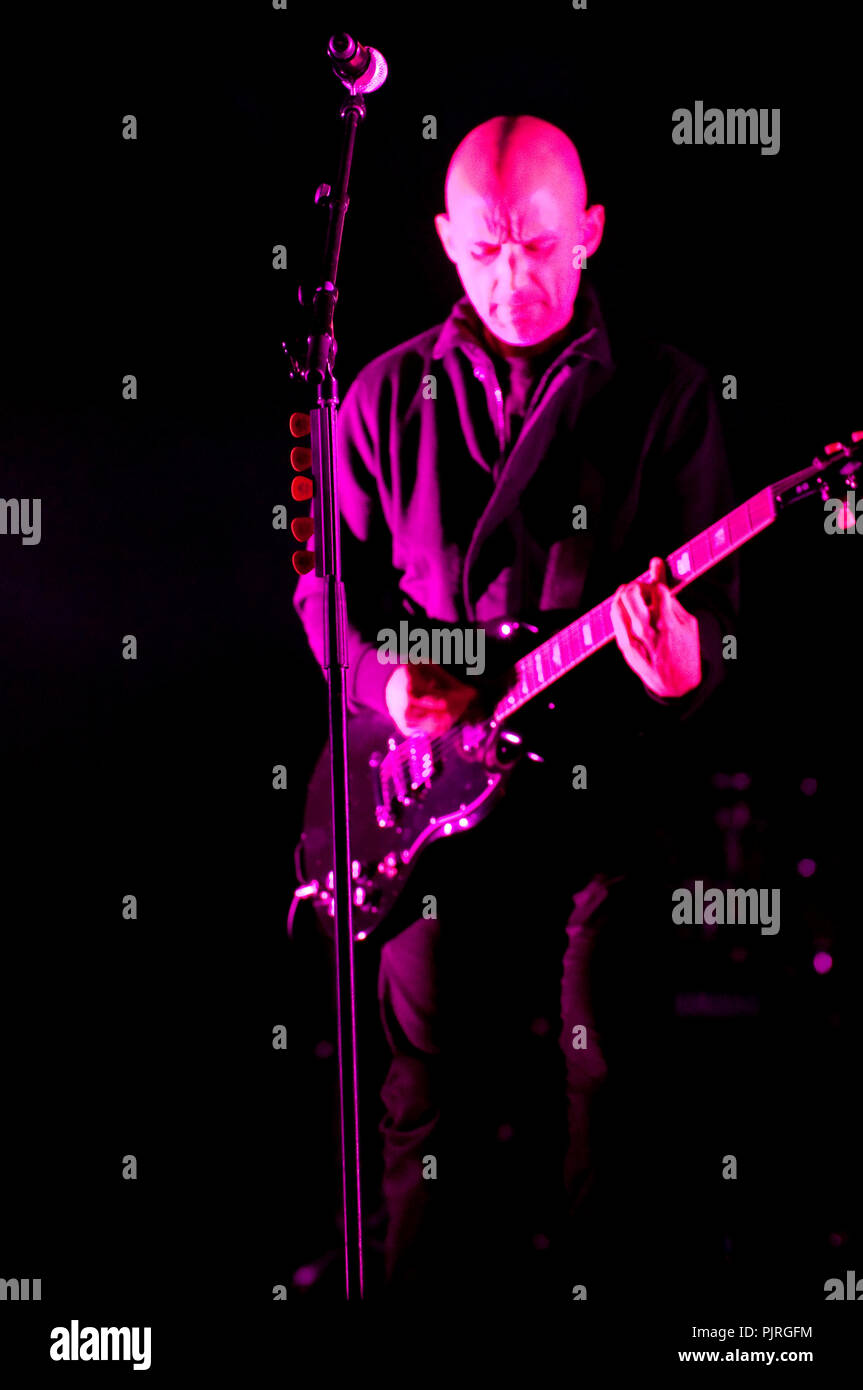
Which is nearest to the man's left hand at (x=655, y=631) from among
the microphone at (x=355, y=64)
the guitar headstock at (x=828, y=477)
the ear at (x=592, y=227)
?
the guitar headstock at (x=828, y=477)

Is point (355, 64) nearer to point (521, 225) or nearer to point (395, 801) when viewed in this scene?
point (521, 225)

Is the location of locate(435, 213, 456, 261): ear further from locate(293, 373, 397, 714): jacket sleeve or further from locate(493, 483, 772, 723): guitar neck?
locate(493, 483, 772, 723): guitar neck

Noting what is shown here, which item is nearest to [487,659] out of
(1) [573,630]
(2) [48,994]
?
(1) [573,630]

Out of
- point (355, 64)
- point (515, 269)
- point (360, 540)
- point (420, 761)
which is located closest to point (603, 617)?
point (420, 761)

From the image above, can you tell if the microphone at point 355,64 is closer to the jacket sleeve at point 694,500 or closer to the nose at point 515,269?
the nose at point 515,269

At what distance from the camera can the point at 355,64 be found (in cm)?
149

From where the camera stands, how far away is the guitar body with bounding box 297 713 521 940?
2.06 meters

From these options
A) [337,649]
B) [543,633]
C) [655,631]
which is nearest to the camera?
[337,649]

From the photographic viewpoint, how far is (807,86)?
2.17 metres

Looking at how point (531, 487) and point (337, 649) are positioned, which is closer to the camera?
point (337, 649)

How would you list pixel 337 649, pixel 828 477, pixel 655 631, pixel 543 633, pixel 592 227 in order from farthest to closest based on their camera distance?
pixel 592 227 < pixel 543 633 < pixel 655 631 < pixel 828 477 < pixel 337 649

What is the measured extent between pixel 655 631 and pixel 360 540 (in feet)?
2.17

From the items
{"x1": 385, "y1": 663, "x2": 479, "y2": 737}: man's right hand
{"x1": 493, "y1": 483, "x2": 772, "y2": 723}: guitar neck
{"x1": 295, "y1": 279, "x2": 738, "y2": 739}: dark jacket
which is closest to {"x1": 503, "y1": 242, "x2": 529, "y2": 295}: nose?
{"x1": 295, "y1": 279, "x2": 738, "y2": 739}: dark jacket

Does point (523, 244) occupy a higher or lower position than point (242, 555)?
higher
